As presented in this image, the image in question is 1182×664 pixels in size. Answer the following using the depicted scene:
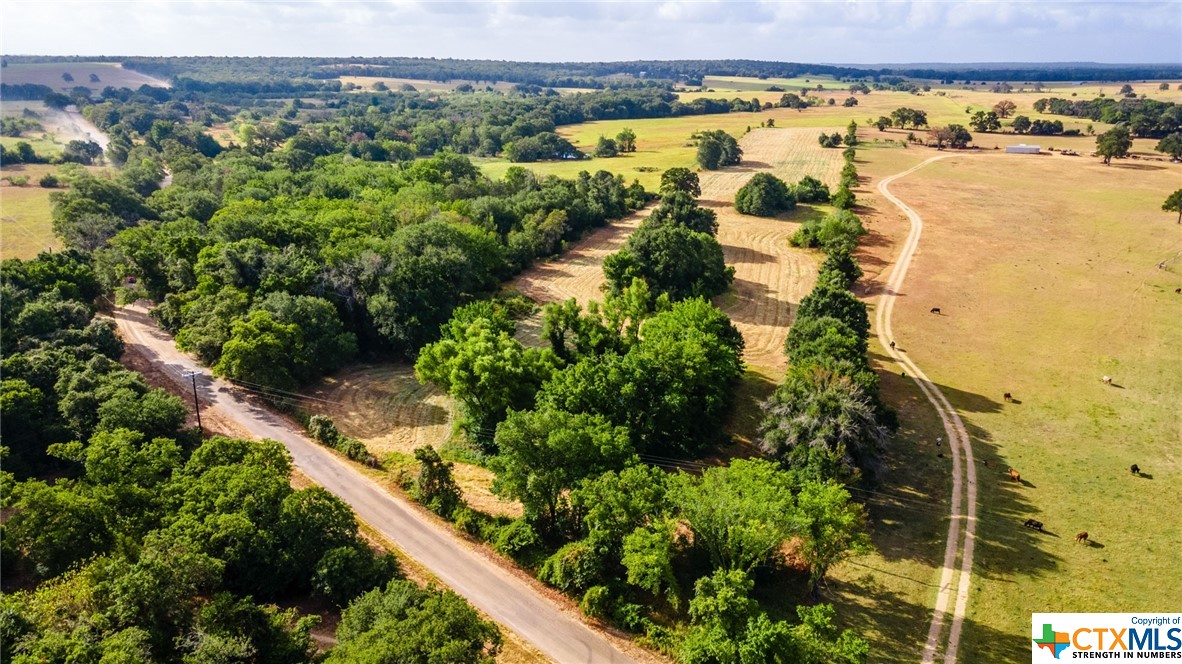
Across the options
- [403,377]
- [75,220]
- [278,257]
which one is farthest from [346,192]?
[403,377]

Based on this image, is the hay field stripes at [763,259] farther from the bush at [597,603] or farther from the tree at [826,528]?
the bush at [597,603]

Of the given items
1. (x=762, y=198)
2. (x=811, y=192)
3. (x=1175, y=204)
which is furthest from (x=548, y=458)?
(x=1175, y=204)

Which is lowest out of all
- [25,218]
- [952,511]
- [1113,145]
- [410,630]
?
[952,511]

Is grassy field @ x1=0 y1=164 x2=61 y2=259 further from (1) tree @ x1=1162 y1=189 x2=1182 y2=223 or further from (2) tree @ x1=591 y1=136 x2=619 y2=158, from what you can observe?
(1) tree @ x1=1162 y1=189 x2=1182 y2=223

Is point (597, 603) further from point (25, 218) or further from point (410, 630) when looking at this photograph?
point (25, 218)

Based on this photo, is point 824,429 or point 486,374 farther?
point 486,374

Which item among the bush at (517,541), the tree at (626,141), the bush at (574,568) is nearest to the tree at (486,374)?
the bush at (517,541)

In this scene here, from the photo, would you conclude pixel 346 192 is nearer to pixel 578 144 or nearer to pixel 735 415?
pixel 735 415
